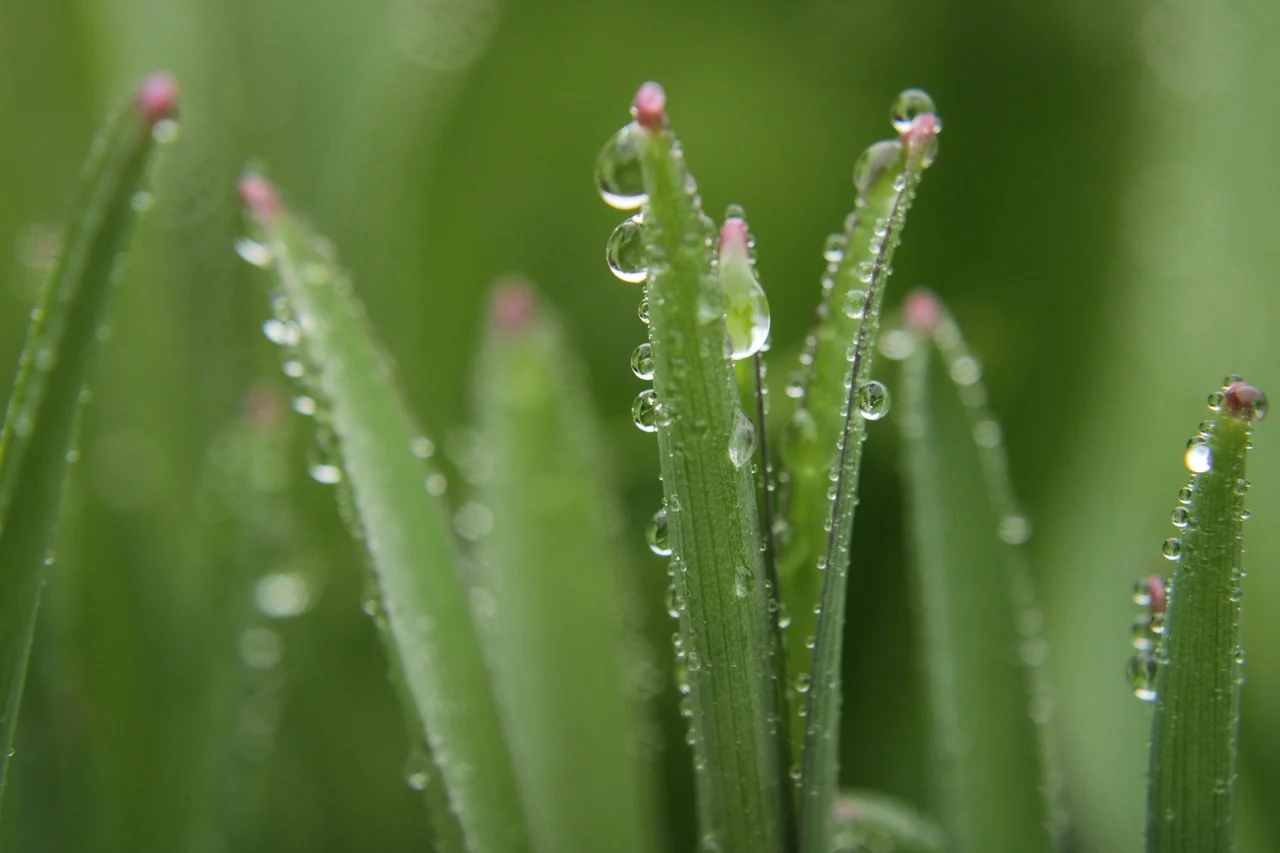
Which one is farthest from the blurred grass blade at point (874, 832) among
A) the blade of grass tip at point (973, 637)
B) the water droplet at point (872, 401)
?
the water droplet at point (872, 401)

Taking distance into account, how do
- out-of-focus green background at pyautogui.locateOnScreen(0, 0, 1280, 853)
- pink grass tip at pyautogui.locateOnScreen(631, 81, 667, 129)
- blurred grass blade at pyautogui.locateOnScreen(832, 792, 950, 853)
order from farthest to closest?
out-of-focus green background at pyautogui.locateOnScreen(0, 0, 1280, 853) < blurred grass blade at pyautogui.locateOnScreen(832, 792, 950, 853) < pink grass tip at pyautogui.locateOnScreen(631, 81, 667, 129)

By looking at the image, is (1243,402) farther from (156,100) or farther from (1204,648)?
(156,100)

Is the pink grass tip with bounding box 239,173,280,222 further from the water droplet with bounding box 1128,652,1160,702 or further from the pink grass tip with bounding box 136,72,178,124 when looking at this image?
the water droplet with bounding box 1128,652,1160,702

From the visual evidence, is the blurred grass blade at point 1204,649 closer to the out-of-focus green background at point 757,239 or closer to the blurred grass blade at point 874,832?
the blurred grass blade at point 874,832

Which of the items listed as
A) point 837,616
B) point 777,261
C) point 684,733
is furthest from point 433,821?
point 777,261

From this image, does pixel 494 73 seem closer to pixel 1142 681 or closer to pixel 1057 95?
pixel 1057 95

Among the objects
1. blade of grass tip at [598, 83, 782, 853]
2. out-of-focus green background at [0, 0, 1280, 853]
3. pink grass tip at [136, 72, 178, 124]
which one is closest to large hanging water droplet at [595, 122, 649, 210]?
blade of grass tip at [598, 83, 782, 853]

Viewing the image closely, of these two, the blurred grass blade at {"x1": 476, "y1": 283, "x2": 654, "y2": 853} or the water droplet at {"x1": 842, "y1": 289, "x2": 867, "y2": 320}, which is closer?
the water droplet at {"x1": 842, "y1": 289, "x2": 867, "y2": 320}
